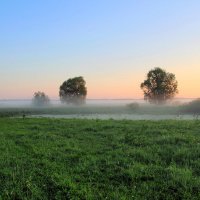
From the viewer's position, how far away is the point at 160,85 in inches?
4269

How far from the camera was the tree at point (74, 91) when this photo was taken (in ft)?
432

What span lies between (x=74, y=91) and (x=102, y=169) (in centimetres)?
12153

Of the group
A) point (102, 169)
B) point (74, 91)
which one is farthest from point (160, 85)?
point (102, 169)

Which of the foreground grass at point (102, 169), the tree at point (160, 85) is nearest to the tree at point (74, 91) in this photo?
the tree at point (160, 85)

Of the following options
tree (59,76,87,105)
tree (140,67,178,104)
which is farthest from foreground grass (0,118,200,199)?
tree (59,76,87,105)

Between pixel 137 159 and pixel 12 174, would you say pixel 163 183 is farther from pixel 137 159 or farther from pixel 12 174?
pixel 12 174

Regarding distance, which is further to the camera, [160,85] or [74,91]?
[74,91]

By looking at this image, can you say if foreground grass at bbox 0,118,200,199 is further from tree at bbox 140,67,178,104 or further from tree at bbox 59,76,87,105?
tree at bbox 59,76,87,105

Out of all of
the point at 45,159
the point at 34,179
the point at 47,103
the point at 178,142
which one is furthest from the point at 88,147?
the point at 47,103

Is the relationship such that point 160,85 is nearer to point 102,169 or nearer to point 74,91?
point 74,91

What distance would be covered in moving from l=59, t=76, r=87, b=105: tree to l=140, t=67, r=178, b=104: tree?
30562mm

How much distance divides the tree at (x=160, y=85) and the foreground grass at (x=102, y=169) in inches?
3623

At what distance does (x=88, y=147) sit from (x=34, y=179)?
5.81 metres

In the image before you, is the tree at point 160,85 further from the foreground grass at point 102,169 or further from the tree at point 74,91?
the foreground grass at point 102,169
